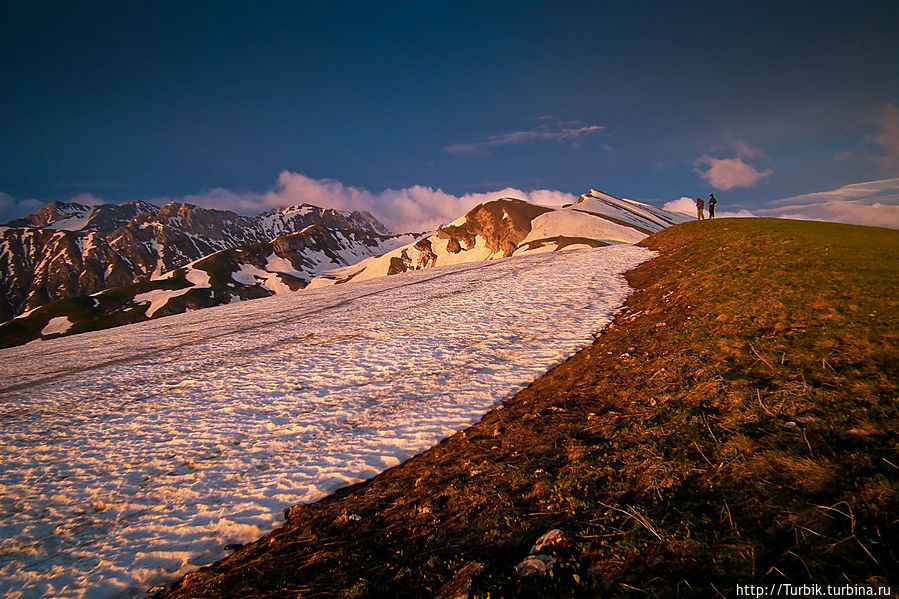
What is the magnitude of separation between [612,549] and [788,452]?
121 inches

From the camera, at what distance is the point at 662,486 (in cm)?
524

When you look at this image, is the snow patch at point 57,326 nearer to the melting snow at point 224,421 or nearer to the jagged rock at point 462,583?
the melting snow at point 224,421

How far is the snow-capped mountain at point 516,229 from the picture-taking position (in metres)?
111

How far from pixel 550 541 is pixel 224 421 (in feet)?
39.0

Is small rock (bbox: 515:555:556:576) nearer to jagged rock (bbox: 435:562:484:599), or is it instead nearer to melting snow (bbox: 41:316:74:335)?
jagged rock (bbox: 435:562:484:599)

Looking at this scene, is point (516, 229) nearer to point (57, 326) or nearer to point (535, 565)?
point (535, 565)

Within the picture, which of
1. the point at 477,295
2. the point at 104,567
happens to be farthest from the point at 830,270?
the point at 104,567

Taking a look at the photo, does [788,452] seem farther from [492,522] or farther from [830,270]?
[830,270]

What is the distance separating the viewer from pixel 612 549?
165 inches

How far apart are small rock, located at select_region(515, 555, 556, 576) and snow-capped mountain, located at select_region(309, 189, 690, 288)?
8700 centimetres

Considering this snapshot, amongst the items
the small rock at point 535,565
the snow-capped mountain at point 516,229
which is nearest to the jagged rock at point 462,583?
the small rock at point 535,565

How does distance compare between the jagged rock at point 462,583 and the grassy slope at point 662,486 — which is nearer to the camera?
the grassy slope at point 662,486

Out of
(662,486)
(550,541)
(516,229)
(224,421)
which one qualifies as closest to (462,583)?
(550,541)

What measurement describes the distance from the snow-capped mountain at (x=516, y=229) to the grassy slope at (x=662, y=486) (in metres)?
81.0
